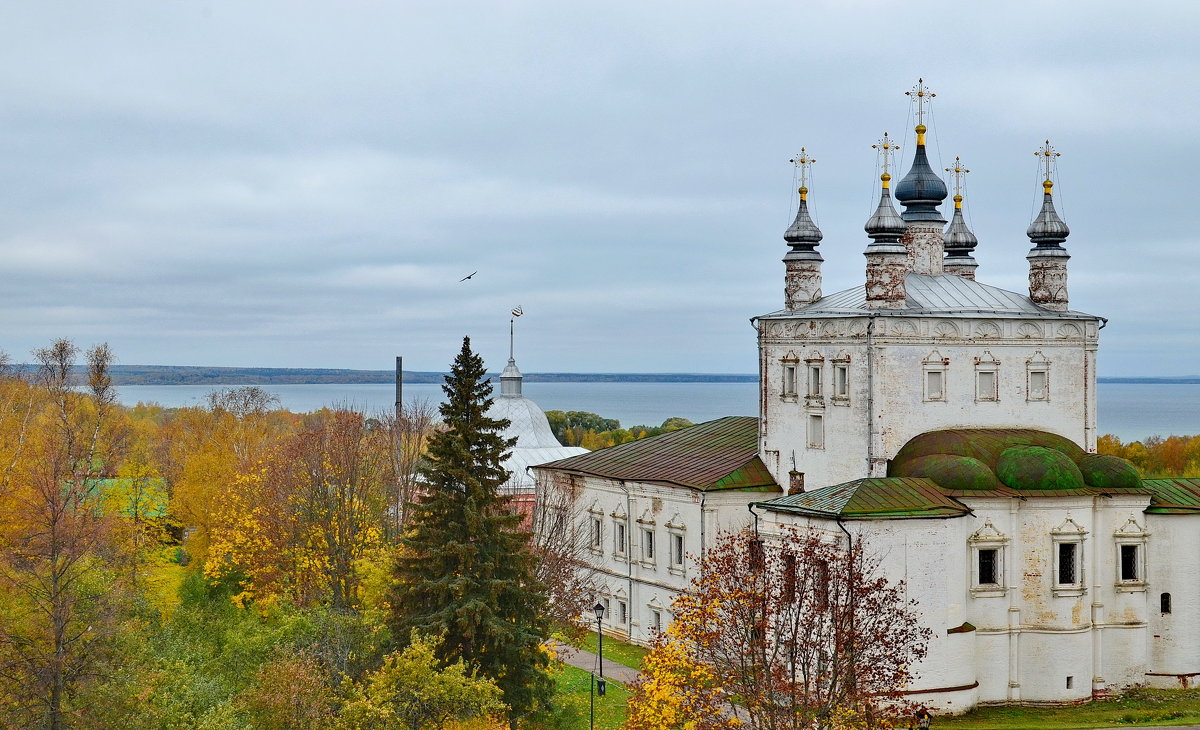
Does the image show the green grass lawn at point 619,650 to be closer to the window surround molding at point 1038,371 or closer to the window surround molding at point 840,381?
the window surround molding at point 840,381

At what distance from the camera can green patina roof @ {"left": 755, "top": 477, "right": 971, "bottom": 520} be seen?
3061 cm

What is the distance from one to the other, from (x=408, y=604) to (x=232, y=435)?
45.6 meters

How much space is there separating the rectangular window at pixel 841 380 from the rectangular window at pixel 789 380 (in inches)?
73.4

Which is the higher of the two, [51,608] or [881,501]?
[881,501]

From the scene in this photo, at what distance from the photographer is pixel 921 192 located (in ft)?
130

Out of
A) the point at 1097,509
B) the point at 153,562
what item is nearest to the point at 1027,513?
the point at 1097,509

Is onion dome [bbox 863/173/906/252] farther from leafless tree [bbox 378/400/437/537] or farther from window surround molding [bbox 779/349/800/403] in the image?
leafless tree [bbox 378/400/437/537]

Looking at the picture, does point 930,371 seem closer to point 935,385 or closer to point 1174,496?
point 935,385

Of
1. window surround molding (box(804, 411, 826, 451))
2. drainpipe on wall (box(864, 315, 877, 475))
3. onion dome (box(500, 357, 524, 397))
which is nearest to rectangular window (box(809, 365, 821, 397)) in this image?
window surround molding (box(804, 411, 826, 451))

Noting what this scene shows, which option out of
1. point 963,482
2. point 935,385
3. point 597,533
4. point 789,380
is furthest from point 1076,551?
point 597,533

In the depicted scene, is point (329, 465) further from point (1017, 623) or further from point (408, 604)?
point (1017, 623)

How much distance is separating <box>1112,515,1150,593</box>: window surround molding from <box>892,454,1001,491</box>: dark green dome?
3630mm

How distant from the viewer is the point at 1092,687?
33.0 m

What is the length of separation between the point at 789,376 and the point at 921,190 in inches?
295
